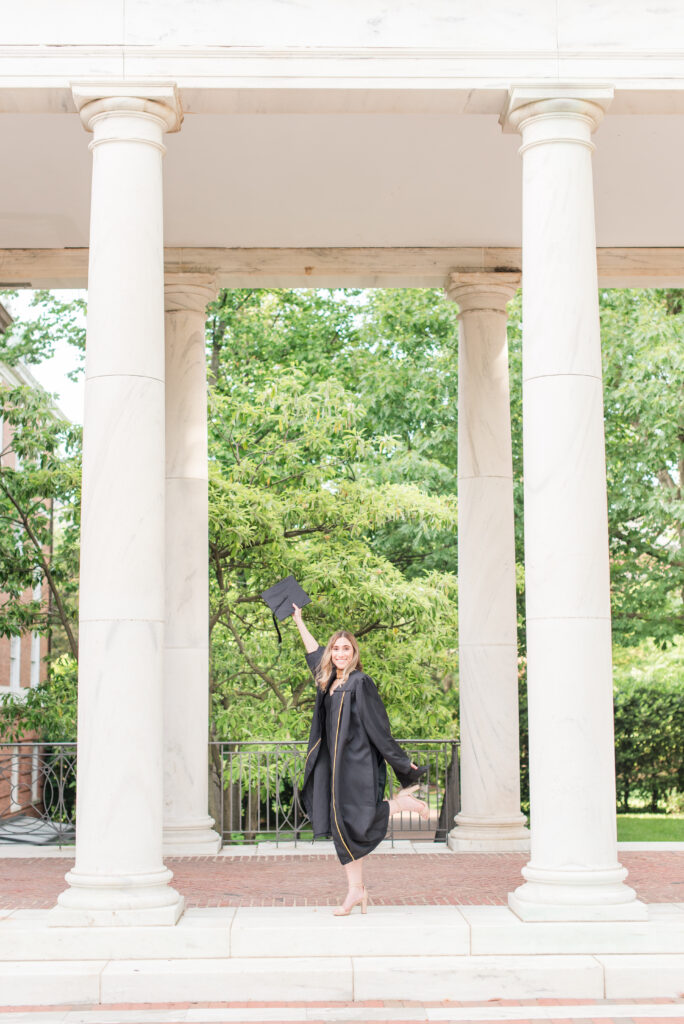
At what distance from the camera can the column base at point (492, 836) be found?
892 inches

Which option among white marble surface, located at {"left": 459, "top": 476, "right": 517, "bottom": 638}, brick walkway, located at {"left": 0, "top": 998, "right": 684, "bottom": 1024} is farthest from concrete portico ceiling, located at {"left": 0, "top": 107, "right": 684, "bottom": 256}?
brick walkway, located at {"left": 0, "top": 998, "right": 684, "bottom": 1024}

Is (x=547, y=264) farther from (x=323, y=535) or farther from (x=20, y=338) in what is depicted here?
(x=20, y=338)

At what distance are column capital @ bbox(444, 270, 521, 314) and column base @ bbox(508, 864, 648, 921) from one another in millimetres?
12849

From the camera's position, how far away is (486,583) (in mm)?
23609

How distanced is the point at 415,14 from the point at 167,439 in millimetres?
10046

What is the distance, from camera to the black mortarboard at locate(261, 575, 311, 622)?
16.7 m

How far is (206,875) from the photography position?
64.7 feet

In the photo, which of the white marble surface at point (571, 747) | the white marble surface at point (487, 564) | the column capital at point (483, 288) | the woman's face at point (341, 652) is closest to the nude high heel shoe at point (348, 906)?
the white marble surface at point (571, 747)

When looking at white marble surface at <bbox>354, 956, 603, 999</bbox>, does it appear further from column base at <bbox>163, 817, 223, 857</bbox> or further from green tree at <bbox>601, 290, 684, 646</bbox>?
green tree at <bbox>601, 290, 684, 646</bbox>

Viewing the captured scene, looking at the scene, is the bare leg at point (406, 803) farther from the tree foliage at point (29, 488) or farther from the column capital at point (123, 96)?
the tree foliage at point (29, 488)

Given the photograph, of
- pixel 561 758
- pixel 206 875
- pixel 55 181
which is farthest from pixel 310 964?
pixel 55 181

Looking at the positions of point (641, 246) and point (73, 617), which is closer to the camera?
point (641, 246)

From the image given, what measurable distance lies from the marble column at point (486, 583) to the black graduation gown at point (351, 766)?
7725 millimetres

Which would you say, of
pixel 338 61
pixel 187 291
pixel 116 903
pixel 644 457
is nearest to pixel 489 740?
pixel 116 903
